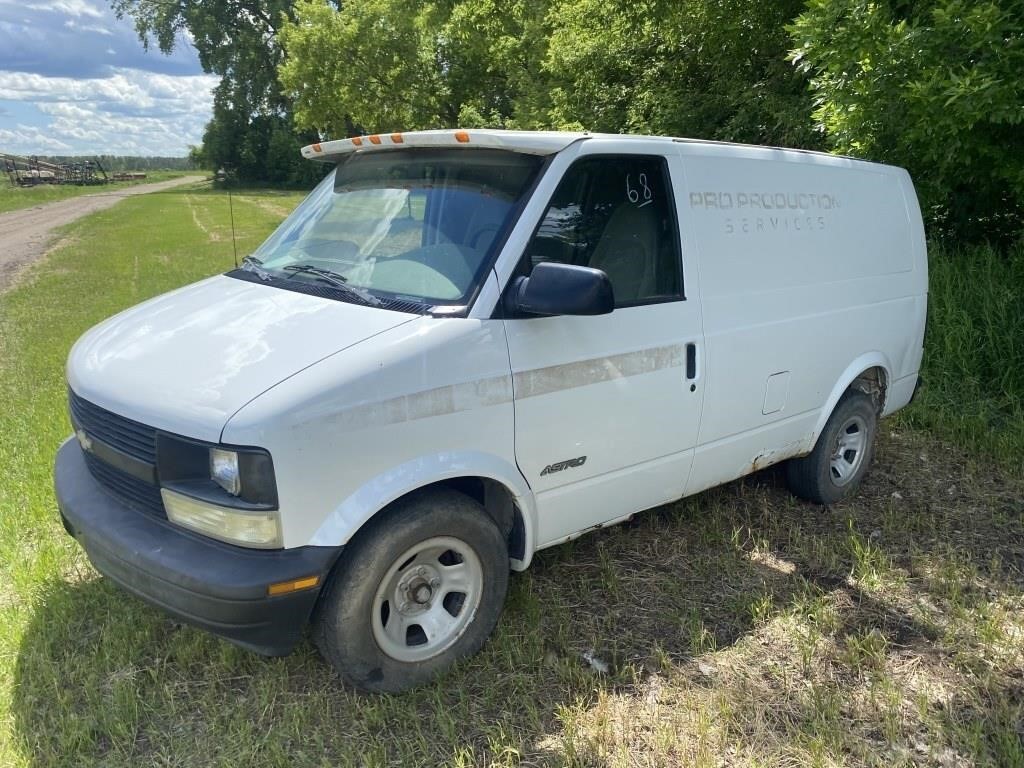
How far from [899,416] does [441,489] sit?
474 centimetres

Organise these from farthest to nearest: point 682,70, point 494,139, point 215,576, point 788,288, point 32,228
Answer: point 32,228 < point 682,70 < point 788,288 < point 494,139 < point 215,576

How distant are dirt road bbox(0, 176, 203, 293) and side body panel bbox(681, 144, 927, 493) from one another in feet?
45.0

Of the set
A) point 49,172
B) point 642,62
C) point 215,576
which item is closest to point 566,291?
point 215,576

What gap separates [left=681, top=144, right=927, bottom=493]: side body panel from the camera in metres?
3.79

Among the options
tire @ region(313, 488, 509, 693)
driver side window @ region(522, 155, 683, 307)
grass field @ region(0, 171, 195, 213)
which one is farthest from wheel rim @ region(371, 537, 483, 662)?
grass field @ region(0, 171, 195, 213)

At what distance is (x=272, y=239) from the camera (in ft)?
13.0

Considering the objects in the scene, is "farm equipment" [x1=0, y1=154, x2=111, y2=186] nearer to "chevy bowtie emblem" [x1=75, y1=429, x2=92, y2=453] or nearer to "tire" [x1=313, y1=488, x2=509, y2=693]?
"chevy bowtie emblem" [x1=75, y1=429, x2=92, y2=453]

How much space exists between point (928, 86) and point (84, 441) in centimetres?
561

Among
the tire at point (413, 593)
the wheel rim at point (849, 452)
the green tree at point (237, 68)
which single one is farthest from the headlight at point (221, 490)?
the green tree at point (237, 68)

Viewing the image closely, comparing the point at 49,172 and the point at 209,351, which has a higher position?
the point at 209,351

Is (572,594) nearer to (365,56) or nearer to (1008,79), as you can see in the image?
(1008,79)

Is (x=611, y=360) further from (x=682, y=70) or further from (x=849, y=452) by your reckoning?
(x=682, y=70)

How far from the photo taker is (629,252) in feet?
11.6

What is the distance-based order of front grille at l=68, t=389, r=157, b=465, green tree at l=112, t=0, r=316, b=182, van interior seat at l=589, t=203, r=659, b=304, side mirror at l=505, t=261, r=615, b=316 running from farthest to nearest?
green tree at l=112, t=0, r=316, b=182 → van interior seat at l=589, t=203, r=659, b=304 → side mirror at l=505, t=261, r=615, b=316 → front grille at l=68, t=389, r=157, b=465
